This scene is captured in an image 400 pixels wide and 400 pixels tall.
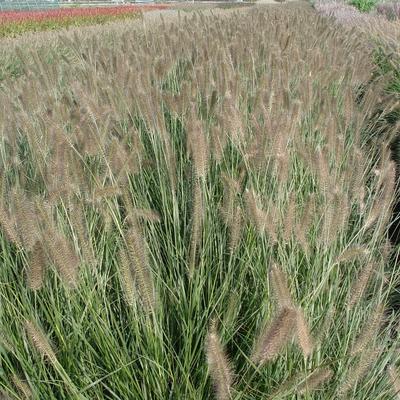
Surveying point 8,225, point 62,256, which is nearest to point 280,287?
point 62,256

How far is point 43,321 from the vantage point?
1586 mm

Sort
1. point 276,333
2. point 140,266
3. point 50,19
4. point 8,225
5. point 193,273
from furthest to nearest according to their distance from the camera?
point 50,19
point 193,273
point 8,225
point 140,266
point 276,333

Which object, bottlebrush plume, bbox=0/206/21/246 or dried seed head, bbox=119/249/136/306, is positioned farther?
bottlebrush plume, bbox=0/206/21/246

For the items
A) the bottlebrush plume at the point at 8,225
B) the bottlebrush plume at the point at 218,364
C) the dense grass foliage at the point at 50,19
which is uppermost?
the bottlebrush plume at the point at 8,225

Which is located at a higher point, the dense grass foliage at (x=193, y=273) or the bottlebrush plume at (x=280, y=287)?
the bottlebrush plume at (x=280, y=287)

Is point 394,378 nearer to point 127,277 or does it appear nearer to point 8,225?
point 127,277

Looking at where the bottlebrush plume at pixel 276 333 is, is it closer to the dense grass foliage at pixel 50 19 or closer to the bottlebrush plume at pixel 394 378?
the bottlebrush plume at pixel 394 378

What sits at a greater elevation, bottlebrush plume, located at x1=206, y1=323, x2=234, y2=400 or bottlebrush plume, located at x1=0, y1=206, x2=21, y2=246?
bottlebrush plume, located at x1=0, y1=206, x2=21, y2=246

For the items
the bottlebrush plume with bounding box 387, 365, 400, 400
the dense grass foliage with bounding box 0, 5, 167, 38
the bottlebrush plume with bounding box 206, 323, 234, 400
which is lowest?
the dense grass foliage with bounding box 0, 5, 167, 38

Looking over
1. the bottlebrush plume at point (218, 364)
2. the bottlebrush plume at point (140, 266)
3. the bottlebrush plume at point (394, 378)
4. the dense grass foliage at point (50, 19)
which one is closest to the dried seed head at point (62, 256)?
the bottlebrush plume at point (140, 266)

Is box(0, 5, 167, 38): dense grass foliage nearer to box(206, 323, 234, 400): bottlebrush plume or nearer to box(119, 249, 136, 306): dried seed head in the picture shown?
box(119, 249, 136, 306): dried seed head

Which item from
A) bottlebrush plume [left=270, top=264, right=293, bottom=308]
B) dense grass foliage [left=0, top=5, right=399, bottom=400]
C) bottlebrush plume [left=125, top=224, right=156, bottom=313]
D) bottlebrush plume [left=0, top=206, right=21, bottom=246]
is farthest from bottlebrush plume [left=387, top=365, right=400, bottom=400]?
bottlebrush plume [left=0, top=206, right=21, bottom=246]

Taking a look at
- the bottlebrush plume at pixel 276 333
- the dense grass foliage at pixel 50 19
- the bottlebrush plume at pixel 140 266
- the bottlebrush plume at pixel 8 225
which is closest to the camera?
the bottlebrush plume at pixel 276 333

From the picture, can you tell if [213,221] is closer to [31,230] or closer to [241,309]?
[241,309]
